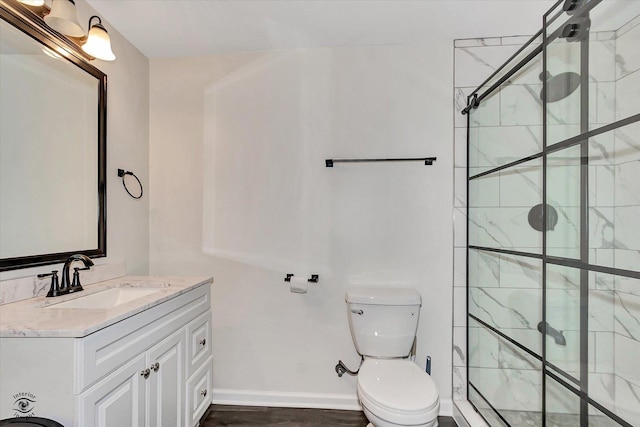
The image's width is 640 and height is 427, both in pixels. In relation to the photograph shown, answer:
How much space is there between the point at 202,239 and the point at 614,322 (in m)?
2.12

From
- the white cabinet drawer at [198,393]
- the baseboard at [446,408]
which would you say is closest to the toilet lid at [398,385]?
the baseboard at [446,408]

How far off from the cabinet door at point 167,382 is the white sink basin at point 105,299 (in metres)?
0.28

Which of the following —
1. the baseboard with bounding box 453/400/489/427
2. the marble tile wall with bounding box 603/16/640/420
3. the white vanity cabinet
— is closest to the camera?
the white vanity cabinet

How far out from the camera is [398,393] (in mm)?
1458

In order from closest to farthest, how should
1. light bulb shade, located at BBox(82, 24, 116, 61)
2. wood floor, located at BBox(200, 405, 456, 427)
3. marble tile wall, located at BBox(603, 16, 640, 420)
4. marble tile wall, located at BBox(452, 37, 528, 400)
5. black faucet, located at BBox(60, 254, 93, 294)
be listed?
marble tile wall, located at BBox(603, 16, 640, 420), black faucet, located at BBox(60, 254, 93, 294), light bulb shade, located at BBox(82, 24, 116, 61), wood floor, located at BBox(200, 405, 456, 427), marble tile wall, located at BBox(452, 37, 528, 400)

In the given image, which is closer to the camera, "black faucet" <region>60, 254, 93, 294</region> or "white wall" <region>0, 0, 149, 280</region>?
"black faucet" <region>60, 254, 93, 294</region>

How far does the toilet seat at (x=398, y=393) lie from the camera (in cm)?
136

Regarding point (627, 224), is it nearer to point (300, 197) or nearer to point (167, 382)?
point (300, 197)

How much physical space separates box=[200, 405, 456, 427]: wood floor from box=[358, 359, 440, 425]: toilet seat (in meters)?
0.50

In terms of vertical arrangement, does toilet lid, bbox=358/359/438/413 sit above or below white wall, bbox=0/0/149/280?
below

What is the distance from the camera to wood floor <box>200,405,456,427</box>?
6.29ft

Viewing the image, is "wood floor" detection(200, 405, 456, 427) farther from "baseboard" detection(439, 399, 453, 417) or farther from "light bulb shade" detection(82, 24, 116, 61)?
"light bulb shade" detection(82, 24, 116, 61)

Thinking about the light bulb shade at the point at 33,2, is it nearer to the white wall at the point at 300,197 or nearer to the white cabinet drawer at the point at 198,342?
the white wall at the point at 300,197

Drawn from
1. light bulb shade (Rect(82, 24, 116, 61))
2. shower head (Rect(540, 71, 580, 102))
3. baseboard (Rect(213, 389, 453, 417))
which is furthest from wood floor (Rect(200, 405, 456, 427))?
light bulb shade (Rect(82, 24, 116, 61))
